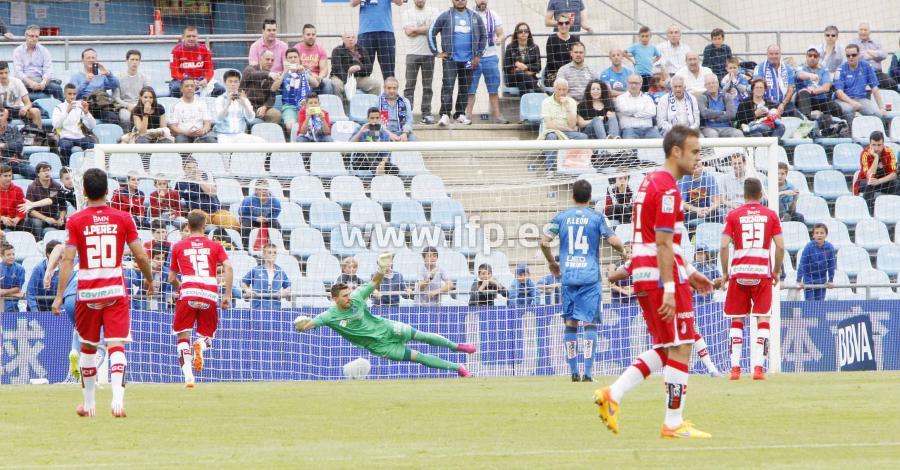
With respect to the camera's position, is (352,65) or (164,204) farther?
(352,65)

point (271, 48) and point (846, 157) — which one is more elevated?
point (271, 48)

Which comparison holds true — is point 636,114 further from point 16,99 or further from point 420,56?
point 16,99

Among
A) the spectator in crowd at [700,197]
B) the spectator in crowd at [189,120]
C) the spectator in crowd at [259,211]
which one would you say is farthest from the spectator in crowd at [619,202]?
the spectator in crowd at [189,120]

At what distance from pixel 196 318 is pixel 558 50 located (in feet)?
31.7

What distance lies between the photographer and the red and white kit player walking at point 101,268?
10.6 m

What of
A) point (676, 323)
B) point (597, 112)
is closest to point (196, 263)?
point (676, 323)

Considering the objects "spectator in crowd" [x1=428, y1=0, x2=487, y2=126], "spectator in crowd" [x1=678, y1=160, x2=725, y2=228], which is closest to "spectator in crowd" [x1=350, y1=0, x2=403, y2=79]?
"spectator in crowd" [x1=428, y1=0, x2=487, y2=126]

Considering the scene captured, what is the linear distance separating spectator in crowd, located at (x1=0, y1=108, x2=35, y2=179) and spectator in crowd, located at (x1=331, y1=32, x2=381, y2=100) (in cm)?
497

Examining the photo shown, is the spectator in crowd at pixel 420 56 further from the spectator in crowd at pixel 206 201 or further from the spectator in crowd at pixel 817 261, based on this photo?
the spectator in crowd at pixel 817 261

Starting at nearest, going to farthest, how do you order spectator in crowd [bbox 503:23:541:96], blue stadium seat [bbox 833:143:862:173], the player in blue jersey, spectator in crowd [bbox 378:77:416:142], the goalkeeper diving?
1. the player in blue jersey
2. the goalkeeper diving
3. spectator in crowd [bbox 378:77:416:142]
4. blue stadium seat [bbox 833:143:862:173]
5. spectator in crowd [bbox 503:23:541:96]

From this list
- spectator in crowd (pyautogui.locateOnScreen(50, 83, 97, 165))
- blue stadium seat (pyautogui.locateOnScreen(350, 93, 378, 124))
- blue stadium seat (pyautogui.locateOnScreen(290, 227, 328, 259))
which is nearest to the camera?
blue stadium seat (pyautogui.locateOnScreen(290, 227, 328, 259))

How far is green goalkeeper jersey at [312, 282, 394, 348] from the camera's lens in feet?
51.7

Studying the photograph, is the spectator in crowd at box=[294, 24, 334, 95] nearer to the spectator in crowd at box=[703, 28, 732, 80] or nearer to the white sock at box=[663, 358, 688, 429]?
the spectator in crowd at box=[703, 28, 732, 80]

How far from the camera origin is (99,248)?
10.6 m
